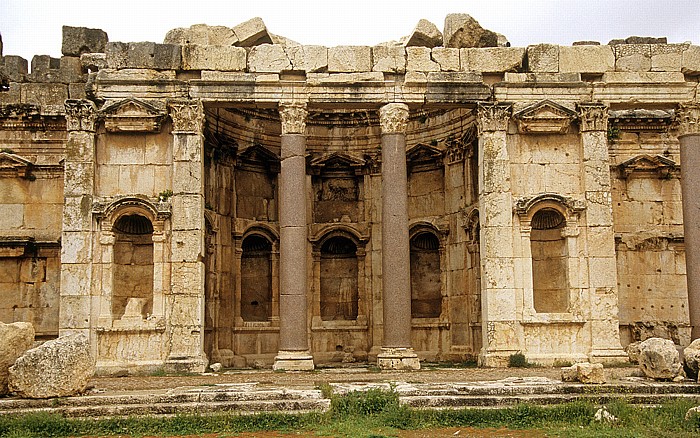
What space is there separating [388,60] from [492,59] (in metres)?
2.73

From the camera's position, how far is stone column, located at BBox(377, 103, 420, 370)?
19.6 metres

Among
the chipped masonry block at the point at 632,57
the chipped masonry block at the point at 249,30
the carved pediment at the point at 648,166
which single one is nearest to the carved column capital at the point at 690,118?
the chipped masonry block at the point at 632,57

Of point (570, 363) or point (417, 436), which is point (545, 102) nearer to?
point (570, 363)

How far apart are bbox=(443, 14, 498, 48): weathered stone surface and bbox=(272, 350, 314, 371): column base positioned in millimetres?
9024

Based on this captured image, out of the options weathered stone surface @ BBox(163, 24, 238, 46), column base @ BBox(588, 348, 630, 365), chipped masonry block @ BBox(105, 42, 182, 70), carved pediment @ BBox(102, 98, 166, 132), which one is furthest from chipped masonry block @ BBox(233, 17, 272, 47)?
column base @ BBox(588, 348, 630, 365)

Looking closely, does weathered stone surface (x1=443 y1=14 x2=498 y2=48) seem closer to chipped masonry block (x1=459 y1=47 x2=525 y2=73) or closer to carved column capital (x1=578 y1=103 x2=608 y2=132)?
chipped masonry block (x1=459 y1=47 x2=525 y2=73)

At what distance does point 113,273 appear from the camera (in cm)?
1991

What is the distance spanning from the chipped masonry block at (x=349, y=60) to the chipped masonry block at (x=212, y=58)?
2255mm

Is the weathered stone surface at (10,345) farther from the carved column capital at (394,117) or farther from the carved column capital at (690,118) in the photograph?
the carved column capital at (690,118)

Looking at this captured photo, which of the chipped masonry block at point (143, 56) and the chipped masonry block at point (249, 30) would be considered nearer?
the chipped masonry block at point (143, 56)

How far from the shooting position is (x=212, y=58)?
66.7 feet

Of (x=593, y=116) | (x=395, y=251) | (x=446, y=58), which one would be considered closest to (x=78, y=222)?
(x=395, y=251)

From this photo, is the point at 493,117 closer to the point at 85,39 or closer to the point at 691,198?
the point at 691,198

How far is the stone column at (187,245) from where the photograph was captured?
19.3 m
